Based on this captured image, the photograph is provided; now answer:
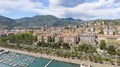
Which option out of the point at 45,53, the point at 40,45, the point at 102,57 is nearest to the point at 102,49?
the point at 102,57

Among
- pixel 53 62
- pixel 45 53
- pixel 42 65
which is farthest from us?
pixel 45 53

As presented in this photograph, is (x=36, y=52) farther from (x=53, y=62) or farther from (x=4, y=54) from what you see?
(x=53, y=62)

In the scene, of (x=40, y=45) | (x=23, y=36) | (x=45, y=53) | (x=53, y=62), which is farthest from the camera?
(x=23, y=36)

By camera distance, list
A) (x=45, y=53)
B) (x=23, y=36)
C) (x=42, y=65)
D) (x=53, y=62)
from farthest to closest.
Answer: (x=23, y=36) < (x=45, y=53) < (x=53, y=62) < (x=42, y=65)

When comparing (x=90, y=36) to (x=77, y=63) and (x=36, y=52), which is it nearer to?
(x=36, y=52)

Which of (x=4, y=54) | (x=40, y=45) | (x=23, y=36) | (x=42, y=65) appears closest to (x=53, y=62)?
(x=42, y=65)

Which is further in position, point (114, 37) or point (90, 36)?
point (90, 36)

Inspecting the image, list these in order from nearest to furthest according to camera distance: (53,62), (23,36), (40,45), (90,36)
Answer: (53,62) < (40,45) < (90,36) < (23,36)

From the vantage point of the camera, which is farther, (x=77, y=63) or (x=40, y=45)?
(x=40, y=45)
